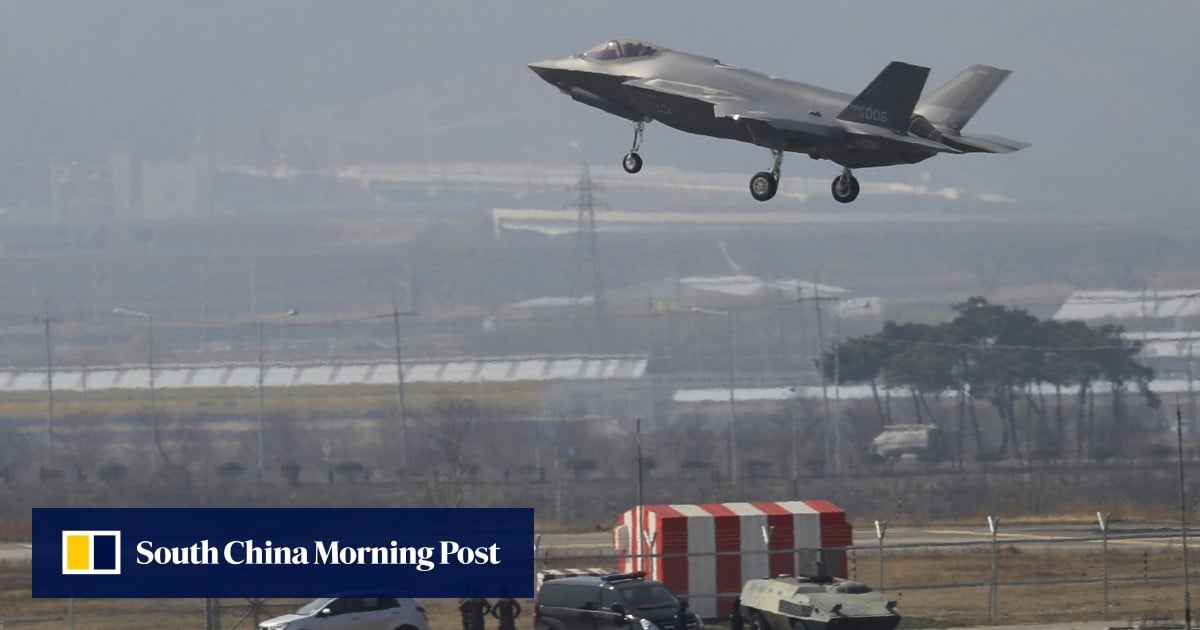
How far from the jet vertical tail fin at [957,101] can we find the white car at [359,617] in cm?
1866

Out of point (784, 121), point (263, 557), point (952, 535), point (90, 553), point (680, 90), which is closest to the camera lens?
point (784, 121)

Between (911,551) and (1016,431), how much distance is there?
11110cm

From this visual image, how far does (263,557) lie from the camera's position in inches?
2047

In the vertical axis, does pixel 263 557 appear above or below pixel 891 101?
below

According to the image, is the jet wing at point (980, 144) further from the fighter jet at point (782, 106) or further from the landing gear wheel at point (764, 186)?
the landing gear wheel at point (764, 186)

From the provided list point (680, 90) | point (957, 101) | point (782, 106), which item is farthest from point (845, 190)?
point (680, 90)

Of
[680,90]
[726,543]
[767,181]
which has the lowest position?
[726,543]

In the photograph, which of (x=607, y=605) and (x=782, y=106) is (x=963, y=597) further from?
(x=782, y=106)

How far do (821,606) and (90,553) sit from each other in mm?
19279

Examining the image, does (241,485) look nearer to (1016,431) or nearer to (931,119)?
(1016,431)

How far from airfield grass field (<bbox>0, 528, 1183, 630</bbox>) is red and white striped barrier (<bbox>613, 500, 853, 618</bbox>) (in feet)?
5.51

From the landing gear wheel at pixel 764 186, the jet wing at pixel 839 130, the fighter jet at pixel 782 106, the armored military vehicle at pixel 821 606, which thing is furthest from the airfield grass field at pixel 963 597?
the jet wing at pixel 839 130

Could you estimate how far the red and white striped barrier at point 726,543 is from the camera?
6109 cm

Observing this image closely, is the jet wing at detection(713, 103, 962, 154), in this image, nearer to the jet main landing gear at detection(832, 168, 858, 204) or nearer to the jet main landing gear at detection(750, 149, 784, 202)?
the jet main landing gear at detection(750, 149, 784, 202)
